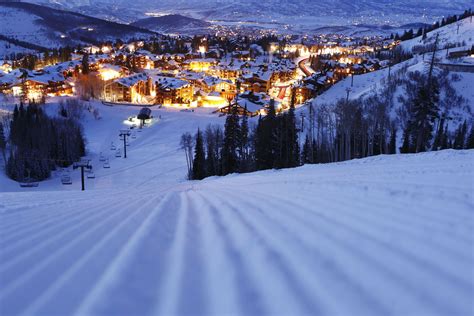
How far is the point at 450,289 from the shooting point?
6.61ft

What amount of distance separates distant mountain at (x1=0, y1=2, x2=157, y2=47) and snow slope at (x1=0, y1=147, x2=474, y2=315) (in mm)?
162210

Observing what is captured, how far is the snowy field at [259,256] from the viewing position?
2068 mm

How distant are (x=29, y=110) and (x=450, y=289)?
4275 cm

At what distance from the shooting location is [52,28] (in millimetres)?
167625

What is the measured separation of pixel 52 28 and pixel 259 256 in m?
194

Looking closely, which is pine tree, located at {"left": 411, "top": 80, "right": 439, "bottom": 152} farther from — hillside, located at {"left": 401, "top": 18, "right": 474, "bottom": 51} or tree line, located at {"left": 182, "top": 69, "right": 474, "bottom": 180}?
hillside, located at {"left": 401, "top": 18, "right": 474, "bottom": 51}

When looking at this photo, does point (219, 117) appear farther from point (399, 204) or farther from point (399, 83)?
point (399, 204)

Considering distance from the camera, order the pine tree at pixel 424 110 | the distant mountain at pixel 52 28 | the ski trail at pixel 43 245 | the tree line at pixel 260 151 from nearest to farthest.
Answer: the ski trail at pixel 43 245, the pine tree at pixel 424 110, the tree line at pixel 260 151, the distant mountain at pixel 52 28

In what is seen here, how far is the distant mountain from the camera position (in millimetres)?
152750

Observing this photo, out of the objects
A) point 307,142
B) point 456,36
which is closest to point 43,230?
point 307,142

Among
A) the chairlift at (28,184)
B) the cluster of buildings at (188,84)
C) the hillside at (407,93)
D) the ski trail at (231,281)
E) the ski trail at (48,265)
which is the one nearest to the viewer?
the ski trail at (231,281)

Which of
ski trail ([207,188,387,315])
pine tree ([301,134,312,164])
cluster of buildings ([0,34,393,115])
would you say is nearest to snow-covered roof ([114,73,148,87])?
cluster of buildings ([0,34,393,115])

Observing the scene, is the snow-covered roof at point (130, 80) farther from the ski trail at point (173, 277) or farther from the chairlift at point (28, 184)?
the ski trail at point (173, 277)

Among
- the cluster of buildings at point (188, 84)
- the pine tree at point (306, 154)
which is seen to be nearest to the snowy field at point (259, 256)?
the pine tree at point (306, 154)
